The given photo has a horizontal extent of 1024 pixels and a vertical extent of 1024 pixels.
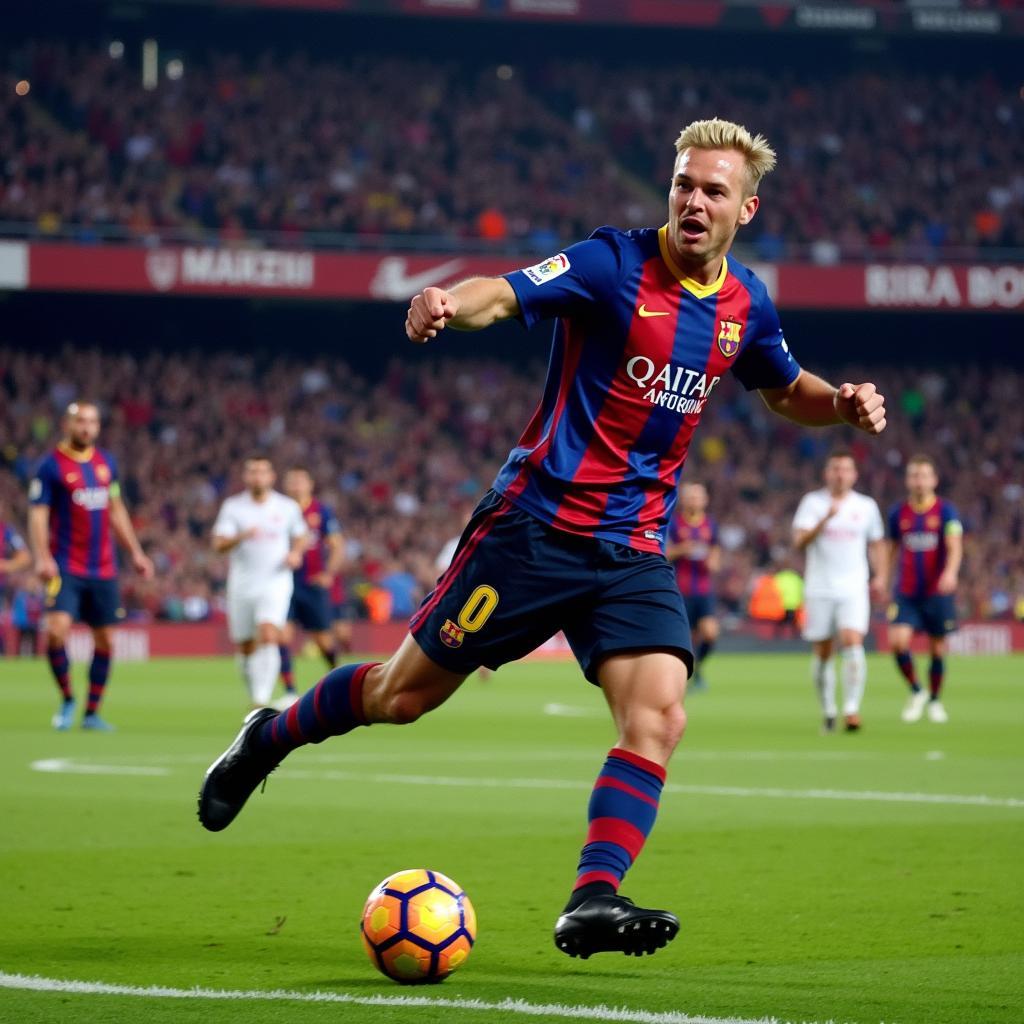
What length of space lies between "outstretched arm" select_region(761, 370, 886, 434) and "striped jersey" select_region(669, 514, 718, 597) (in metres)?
15.6

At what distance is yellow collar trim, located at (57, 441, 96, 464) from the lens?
15.1 meters

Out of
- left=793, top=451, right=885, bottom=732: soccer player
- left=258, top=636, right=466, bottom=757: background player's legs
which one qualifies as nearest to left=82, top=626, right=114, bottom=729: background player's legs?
left=793, top=451, right=885, bottom=732: soccer player

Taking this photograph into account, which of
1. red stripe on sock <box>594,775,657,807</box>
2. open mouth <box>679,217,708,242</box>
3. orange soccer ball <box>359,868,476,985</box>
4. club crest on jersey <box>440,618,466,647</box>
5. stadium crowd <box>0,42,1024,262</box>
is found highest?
stadium crowd <box>0,42,1024,262</box>

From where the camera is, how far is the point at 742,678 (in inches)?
998

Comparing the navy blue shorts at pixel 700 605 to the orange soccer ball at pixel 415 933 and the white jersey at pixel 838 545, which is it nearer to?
the white jersey at pixel 838 545

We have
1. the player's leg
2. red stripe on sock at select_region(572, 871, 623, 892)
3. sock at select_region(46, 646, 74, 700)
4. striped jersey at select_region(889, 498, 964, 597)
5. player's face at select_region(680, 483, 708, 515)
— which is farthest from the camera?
player's face at select_region(680, 483, 708, 515)

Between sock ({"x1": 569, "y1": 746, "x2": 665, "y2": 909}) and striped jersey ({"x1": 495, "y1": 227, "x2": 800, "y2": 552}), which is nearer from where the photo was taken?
sock ({"x1": 569, "y1": 746, "x2": 665, "y2": 909})

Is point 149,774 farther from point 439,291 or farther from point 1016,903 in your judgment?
point 439,291

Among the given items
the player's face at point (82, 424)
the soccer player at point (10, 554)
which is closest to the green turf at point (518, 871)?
the player's face at point (82, 424)

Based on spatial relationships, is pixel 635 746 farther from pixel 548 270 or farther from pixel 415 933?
pixel 548 270

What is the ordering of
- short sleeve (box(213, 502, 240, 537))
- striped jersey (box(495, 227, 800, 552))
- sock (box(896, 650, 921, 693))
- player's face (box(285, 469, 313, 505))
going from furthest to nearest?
1. player's face (box(285, 469, 313, 505))
2. sock (box(896, 650, 921, 693))
3. short sleeve (box(213, 502, 240, 537))
4. striped jersey (box(495, 227, 800, 552))

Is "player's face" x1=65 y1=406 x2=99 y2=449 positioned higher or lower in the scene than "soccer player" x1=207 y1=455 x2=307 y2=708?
higher

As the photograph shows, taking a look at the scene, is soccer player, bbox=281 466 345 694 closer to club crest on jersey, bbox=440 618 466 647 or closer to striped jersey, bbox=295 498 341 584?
striped jersey, bbox=295 498 341 584

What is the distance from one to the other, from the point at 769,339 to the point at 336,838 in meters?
3.70
